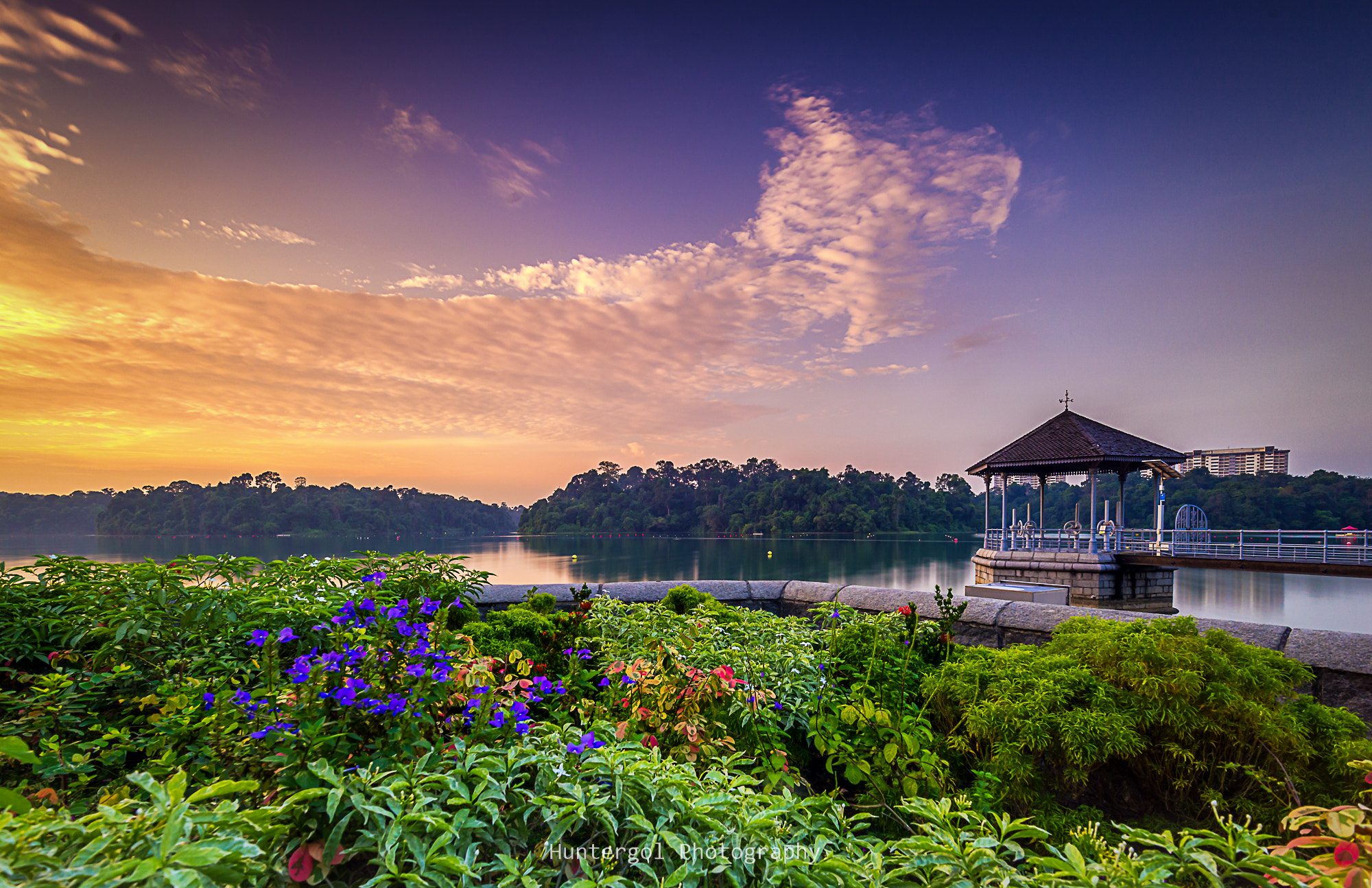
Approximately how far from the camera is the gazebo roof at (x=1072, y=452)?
54.4 feet

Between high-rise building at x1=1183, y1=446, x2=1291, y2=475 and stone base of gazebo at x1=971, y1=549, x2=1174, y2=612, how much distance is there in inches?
1187

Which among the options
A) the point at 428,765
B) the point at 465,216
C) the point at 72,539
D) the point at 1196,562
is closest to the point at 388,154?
the point at 465,216

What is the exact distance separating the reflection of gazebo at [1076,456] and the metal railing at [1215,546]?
611mm

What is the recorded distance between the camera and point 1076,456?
16688 mm

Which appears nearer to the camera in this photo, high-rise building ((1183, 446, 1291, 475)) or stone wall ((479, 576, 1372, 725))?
stone wall ((479, 576, 1372, 725))

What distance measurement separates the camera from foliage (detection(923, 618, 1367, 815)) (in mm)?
2605

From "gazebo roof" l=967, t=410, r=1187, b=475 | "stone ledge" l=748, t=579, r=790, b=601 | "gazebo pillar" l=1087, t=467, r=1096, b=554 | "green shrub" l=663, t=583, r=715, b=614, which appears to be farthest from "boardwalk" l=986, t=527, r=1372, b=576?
"green shrub" l=663, t=583, r=715, b=614

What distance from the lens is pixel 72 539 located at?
60906 millimetres

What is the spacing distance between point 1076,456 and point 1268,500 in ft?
126

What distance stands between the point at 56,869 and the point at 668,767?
153cm

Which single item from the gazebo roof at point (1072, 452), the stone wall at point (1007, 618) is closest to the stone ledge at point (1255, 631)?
the stone wall at point (1007, 618)

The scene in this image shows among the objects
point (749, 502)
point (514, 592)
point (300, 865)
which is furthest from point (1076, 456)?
point (749, 502)

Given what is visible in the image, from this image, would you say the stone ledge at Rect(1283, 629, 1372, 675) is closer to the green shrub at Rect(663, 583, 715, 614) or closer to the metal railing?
the green shrub at Rect(663, 583, 715, 614)

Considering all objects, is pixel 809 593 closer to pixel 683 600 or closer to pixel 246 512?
pixel 683 600
